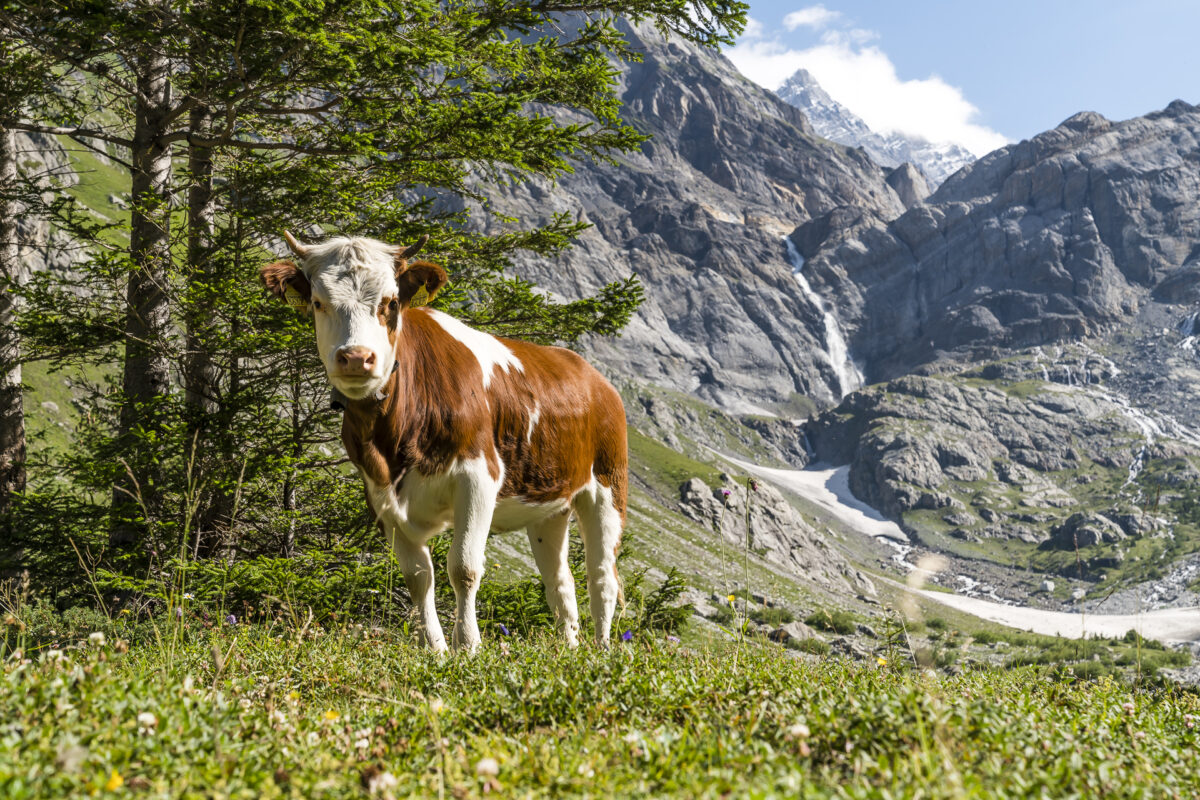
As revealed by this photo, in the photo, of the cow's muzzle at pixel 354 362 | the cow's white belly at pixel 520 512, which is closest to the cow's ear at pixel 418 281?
the cow's muzzle at pixel 354 362

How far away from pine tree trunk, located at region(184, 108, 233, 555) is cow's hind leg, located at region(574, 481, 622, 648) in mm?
4714

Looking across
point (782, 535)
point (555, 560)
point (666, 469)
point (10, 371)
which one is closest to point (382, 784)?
point (555, 560)

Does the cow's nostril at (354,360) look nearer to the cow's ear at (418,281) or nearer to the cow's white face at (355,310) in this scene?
the cow's white face at (355,310)

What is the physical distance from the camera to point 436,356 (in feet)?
19.3

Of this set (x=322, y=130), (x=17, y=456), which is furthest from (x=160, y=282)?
(x=17, y=456)

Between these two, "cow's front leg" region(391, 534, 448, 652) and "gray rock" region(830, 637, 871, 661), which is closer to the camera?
"cow's front leg" region(391, 534, 448, 652)

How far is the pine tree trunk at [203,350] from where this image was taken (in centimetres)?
970

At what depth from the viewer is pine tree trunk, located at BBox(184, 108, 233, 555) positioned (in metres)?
9.70

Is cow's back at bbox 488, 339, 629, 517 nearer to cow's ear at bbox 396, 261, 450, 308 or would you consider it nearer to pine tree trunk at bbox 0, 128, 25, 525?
cow's ear at bbox 396, 261, 450, 308

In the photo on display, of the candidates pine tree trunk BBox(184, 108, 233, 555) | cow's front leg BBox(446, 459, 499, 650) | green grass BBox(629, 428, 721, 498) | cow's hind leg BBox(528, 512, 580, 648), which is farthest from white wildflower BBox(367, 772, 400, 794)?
green grass BBox(629, 428, 721, 498)

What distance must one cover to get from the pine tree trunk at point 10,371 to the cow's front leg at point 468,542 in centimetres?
993

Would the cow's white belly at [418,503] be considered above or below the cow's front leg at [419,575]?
above

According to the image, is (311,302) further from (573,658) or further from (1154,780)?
(1154,780)

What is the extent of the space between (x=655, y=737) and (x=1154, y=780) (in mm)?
1672
